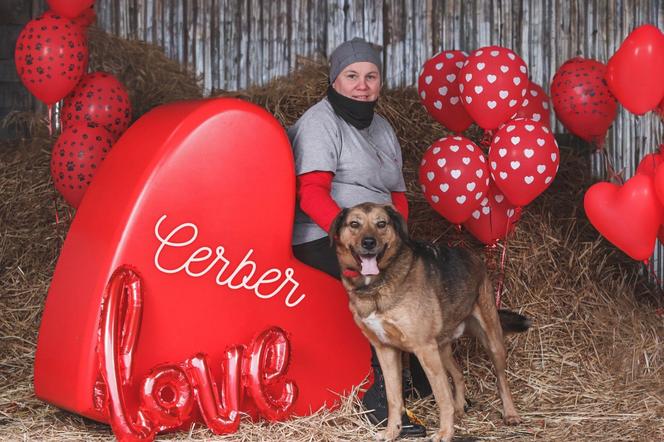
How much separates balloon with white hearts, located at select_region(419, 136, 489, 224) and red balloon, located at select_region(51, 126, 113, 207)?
163cm

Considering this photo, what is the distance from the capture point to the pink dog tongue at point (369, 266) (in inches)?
137

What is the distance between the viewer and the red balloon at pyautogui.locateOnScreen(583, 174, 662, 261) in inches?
164

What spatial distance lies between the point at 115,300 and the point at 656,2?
450 centimetres

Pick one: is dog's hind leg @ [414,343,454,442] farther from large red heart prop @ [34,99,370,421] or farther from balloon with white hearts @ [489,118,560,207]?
balloon with white hearts @ [489,118,560,207]

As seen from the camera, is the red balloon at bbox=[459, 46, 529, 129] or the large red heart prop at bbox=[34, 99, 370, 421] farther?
the red balloon at bbox=[459, 46, 529, 129]

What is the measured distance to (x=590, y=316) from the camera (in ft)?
16.2

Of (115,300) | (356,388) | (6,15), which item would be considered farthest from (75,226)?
(6,15)

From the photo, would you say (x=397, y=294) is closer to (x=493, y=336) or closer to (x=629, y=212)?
(x=493, y=336)

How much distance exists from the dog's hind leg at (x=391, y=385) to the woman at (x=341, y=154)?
17cm

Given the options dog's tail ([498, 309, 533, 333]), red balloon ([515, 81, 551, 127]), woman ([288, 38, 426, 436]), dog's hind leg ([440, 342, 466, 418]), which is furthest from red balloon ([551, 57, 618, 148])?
dog's hind leg ([440, 342, 466, 418])

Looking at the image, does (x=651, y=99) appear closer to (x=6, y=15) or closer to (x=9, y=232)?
(x=9, y=232)

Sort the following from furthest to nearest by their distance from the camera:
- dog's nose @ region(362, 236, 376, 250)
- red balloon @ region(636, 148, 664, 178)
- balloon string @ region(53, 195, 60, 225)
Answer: balloon string @ region(53, 195, 60, 225) < red balloon @ region(636, 148, 664, 178) < dog's nose @ region(362, 236, 376, 250)

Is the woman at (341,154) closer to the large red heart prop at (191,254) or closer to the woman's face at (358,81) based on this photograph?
the woman's face at (358,81)

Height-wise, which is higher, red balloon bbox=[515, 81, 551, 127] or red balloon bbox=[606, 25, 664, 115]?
red balloon bbox=[606, 25, 664, 115]
